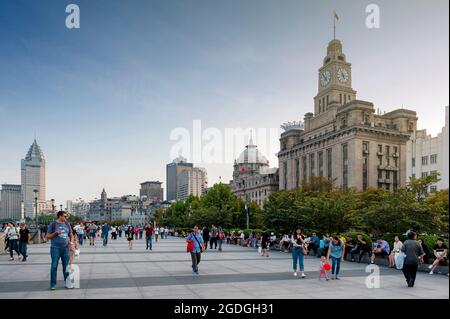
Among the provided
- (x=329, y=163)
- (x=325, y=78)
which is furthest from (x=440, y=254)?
(x=325, y=78)

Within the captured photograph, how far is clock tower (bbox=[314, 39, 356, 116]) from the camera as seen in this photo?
10294cm

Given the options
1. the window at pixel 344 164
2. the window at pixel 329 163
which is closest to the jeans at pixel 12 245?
the window at pixel 344 164

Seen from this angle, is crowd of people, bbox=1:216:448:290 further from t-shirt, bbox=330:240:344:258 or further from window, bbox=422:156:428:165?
window, bbox=422:156:428:165

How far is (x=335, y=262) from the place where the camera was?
14477mm

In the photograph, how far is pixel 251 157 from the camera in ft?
536

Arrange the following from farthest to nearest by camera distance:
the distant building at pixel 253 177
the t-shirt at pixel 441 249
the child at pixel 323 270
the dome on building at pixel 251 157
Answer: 1. the dome on building at pixel 251 157
2. the distant building at pixel 253 177
3. the t-shirt at pixel 441 249
4. the child at pixel 323 270

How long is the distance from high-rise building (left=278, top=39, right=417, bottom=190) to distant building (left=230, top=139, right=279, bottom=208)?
18442 mm

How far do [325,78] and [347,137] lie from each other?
2302 cm

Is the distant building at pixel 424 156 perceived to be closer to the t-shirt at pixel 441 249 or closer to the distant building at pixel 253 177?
the distant building at pixel 253 177

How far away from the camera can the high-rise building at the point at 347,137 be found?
8856 centimetres
